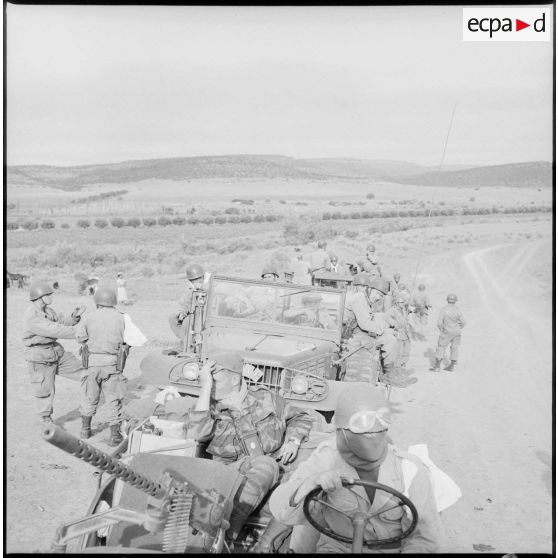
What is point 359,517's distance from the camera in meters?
2.79

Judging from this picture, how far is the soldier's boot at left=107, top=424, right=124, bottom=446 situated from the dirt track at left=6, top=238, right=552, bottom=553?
0.25m

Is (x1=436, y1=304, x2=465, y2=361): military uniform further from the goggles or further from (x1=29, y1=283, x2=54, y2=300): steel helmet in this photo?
the goggles

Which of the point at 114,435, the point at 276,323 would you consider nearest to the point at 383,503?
the point at 276,323

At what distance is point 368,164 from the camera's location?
2029 inches

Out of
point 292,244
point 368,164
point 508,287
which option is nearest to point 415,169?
point 368,164

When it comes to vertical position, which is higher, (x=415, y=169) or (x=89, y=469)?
(x=415, y=169)

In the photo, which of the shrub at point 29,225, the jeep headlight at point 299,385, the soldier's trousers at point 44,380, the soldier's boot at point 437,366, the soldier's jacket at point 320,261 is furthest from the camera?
the shrub at point 29,225

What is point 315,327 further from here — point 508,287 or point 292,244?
point 292,244

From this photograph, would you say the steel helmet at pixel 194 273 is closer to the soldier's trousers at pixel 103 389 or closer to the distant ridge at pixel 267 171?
the soldier's trousers at pixel 103 389

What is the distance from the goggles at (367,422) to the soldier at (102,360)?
414 centimetres

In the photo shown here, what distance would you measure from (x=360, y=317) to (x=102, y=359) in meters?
2.86

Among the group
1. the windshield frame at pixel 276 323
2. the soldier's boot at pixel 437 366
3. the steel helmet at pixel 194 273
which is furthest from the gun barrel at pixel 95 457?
the soldier's boot at pixel 437 366

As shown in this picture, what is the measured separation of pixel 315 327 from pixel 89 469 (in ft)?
7.99

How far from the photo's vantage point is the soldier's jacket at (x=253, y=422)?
4.20m
